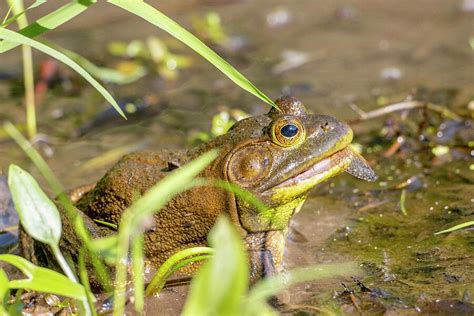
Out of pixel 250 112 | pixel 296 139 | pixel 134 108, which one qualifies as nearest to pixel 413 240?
pixel 296 139

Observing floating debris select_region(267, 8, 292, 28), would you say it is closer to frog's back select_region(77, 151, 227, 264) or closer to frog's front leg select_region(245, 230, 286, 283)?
frog's back select_region(77, 151, 227, 264)

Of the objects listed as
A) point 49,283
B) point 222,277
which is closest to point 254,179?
point 49,283

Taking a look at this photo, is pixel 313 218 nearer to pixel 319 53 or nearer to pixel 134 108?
pixel 134 108

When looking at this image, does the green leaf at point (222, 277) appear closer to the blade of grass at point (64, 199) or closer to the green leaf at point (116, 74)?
the blade of grass at point (64, 199)

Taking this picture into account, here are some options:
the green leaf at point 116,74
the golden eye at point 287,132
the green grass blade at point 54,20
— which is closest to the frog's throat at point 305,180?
the golden eye at point 287,132

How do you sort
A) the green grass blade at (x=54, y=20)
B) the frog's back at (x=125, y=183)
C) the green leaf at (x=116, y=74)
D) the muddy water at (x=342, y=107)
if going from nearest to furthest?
the green grass blade at (x=54, y=20) < the muddy water at (x=342, y=107) < the frog's back at (x=125, y=183) < the green leaf at (x=116, y=74)

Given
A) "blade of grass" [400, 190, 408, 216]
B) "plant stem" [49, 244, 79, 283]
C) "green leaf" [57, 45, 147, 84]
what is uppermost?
"plant stem" [49, 244, 79, 283]

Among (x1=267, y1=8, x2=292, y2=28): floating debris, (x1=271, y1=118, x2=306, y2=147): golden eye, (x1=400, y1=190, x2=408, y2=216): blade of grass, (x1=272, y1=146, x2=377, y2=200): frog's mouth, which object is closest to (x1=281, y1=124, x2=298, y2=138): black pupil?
(x1=271, y1=118, x2=306, y2=147): golden eye
